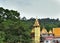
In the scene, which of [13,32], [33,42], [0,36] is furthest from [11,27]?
[0,36]

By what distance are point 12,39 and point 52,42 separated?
942cm

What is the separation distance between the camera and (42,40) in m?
48.1

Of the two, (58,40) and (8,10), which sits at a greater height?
(8,10)

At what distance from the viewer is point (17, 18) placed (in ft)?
191

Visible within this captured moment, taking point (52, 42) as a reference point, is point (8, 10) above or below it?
above

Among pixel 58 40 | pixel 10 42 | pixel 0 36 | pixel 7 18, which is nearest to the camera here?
pixel 0 36

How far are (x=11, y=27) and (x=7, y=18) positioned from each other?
43.3ft

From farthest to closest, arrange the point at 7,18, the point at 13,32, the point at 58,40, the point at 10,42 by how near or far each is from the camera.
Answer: the point at 7,18 < the point at 58,40 < the point at 13,32 < the point at 10,42

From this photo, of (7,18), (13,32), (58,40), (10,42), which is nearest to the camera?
(10,42)

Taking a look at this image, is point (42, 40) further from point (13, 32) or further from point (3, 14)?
point (3, 14)

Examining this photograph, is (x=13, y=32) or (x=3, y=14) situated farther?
(x=3, y=14)

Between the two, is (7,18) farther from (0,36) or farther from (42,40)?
(0,36)

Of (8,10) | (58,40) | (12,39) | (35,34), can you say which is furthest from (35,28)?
(8,10)

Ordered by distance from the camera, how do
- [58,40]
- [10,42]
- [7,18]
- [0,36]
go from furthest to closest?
[7,18]
[58,40]
[10,42]
[0,36]
